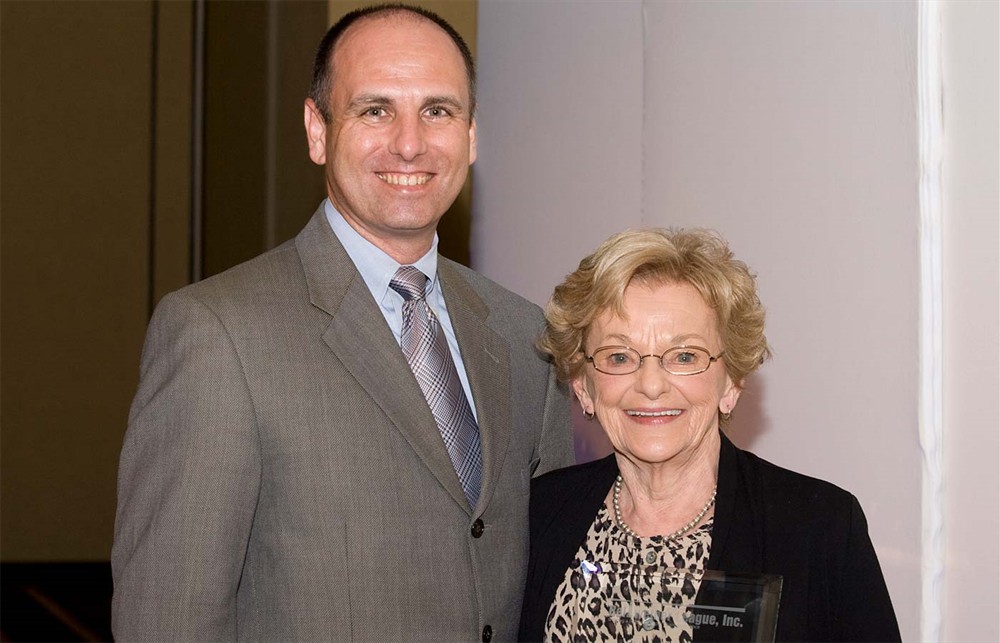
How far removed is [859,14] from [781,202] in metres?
0.49

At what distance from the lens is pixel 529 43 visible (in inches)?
167

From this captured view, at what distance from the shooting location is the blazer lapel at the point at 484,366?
2236 mm

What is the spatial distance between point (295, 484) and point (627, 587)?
60cm

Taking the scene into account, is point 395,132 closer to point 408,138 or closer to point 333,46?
point 408,138

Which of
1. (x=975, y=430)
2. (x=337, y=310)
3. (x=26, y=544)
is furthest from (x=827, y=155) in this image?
(x=26, y=544)

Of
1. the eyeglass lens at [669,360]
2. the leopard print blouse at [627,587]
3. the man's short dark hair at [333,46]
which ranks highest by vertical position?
the man's short dark hair at [333,46]

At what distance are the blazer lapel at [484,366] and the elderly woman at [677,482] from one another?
0.45 ft

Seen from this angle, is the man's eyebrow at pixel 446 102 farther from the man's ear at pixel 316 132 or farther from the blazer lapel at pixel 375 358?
the blazer lapel at pixel 375 358

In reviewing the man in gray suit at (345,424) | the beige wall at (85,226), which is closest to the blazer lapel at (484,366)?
the man in gray suit at (345,424)

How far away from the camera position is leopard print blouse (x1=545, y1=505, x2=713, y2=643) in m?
1.86

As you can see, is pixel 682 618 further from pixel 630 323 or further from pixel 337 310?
pixel 337 310

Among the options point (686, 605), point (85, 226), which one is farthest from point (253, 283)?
point (85, 226)

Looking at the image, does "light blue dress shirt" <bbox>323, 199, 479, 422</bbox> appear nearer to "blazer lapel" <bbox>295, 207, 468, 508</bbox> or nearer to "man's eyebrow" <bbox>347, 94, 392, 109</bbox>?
"blazer lapel" <bbox>295, 207, 468, 508</bbox>

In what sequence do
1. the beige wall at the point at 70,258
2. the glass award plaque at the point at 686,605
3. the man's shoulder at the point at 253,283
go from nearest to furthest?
1. the glass award plaque at the point at 686,605
2. the man's shoulder at the point at 253,283
3. the beige wall at the point at 70,258
